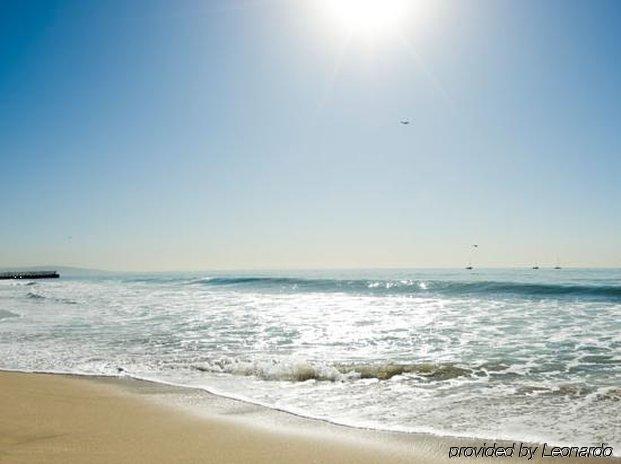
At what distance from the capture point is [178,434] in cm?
573

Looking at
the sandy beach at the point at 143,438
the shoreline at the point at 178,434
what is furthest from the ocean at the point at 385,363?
the sandy beach at the point at 143,438

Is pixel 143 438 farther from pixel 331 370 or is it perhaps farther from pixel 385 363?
pixel 385 363

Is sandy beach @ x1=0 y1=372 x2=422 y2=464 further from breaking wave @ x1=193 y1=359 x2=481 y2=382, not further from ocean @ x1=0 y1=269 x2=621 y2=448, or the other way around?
breaking wave @ x1=193 y1=359 x2=481 y2=382

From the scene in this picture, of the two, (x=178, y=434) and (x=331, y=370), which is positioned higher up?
(x=178, y=434)

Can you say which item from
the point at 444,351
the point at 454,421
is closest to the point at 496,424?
the point at 454,421

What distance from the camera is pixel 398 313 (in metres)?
23.5

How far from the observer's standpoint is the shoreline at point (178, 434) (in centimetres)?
492

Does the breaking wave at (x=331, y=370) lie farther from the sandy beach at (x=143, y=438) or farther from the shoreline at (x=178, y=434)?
the sandy beach at (x=143, y=438)

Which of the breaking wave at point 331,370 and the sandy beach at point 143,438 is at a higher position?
the sandy beach at point 143,438

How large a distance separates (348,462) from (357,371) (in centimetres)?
507

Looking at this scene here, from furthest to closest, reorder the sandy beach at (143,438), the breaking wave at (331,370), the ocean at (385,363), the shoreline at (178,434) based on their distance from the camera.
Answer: the breaking wave at (331,370), the ocean at (385,363), the shoreline at (178,434), the sandy beach at (143,438)

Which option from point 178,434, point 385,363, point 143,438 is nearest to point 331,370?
point 385,363

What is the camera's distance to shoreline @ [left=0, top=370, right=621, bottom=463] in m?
4.92

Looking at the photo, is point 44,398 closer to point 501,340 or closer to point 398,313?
point 501,340
